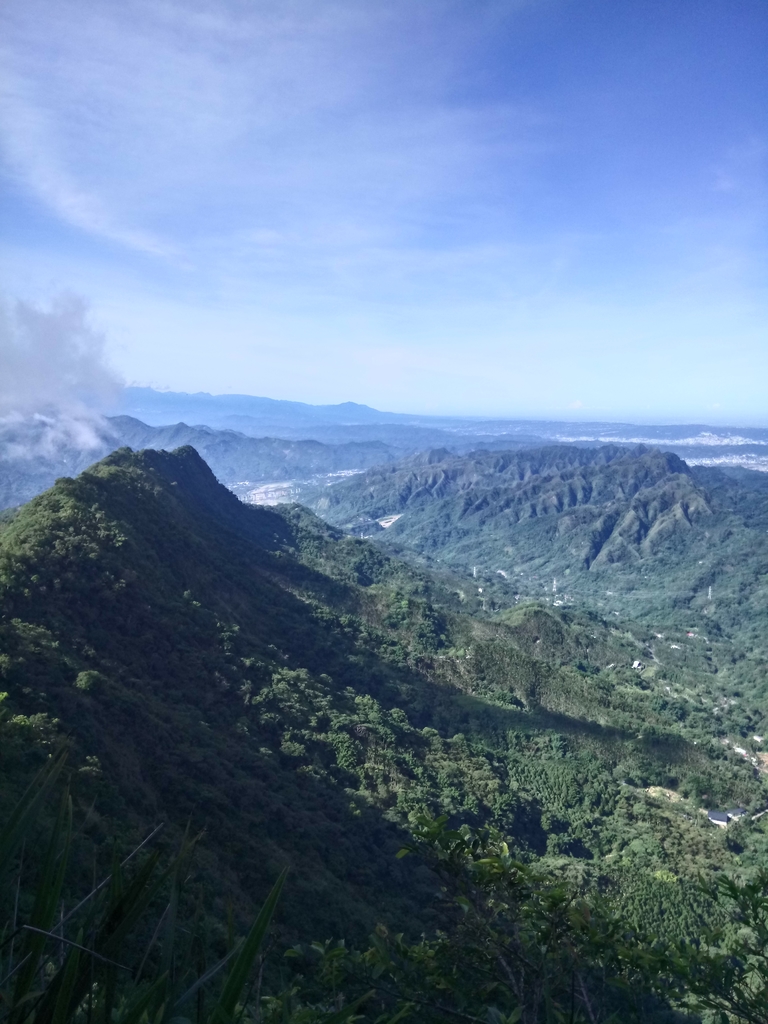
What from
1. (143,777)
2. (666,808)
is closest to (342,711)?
(143,777)

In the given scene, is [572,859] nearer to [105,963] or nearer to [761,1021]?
[761,1021]

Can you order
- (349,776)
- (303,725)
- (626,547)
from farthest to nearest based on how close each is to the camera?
(626,547) → (303,725) → (349,776)

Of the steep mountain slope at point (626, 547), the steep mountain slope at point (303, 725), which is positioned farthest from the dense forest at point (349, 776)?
the steep mountain slope at point (626, 547)

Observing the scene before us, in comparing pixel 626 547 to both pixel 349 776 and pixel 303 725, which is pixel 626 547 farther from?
pixel 349 776

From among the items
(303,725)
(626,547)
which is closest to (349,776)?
(303,725)

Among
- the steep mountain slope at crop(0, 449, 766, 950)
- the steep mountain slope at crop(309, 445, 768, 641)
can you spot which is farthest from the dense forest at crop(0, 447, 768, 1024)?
the steep mountain slope at crop(309, 445, 768, 641)

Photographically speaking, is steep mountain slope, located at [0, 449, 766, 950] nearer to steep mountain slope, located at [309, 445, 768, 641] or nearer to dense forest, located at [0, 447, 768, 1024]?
dense forest, located at [0, 447, 768, 1024]
